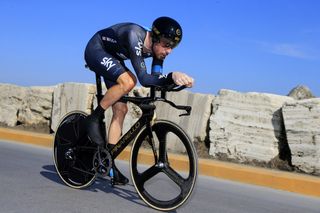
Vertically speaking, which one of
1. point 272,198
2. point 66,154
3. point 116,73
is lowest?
point 272,198

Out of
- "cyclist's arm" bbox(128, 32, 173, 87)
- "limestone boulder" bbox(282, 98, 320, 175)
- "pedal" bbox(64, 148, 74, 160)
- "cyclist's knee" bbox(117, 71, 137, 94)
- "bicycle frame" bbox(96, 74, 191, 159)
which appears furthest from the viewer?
"limestone boulder" bbox(282, 98, 320, 175)

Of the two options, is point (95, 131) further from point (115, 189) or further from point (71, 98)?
point (71, 98)

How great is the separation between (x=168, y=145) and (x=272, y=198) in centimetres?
200

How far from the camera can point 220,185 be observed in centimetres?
666

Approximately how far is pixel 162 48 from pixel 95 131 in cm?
106

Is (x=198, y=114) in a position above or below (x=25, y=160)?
above

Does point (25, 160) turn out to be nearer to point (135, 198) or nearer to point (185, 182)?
point (135, 198)

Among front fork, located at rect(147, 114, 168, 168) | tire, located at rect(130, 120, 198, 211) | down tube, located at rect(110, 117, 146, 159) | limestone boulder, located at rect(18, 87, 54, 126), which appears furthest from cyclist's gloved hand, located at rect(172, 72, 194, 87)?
limestone boulder, located at rect(18, 87, 54, 126)

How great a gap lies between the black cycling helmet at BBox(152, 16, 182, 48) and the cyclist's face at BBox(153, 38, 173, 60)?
0.11 ft

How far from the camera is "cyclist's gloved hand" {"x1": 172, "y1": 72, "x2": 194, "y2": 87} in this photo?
393 centimetres

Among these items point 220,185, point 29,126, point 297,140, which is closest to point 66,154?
point 220,185

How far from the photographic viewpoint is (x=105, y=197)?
5039 millimetres

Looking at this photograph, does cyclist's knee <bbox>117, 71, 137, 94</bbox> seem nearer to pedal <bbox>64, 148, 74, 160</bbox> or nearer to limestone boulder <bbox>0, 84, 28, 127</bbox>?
pedal <bbox>64, 148, 74, 160</bbox>

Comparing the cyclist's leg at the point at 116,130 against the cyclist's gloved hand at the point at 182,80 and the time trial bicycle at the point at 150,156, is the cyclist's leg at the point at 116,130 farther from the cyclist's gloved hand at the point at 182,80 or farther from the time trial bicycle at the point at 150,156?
the cyclist's gloved hand at the point at 182,80
